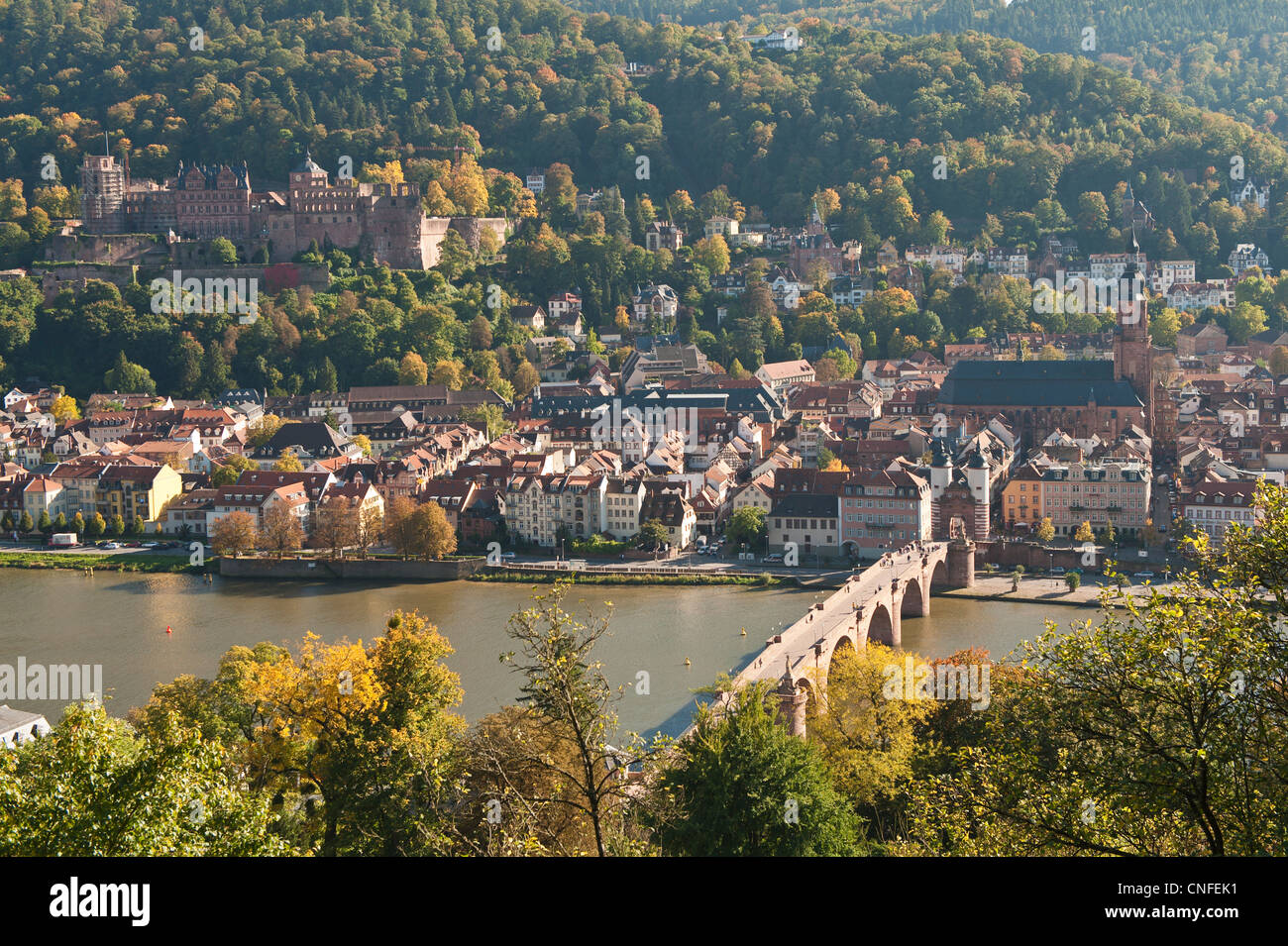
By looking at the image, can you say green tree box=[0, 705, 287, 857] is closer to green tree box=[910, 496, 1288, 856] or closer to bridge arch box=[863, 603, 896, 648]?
green tree box=[910, 496, 1288, 856]

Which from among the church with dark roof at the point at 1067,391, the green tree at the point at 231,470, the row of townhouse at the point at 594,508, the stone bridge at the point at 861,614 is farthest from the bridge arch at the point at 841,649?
the church with dark roof at the point at 1067,391

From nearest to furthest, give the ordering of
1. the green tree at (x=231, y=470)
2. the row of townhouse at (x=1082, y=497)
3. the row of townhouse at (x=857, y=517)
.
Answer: the row of townhouse at (x=857, y=517)
the row of townhouse at (x=1082, y=497)
the green tree at (x=231, y=470)

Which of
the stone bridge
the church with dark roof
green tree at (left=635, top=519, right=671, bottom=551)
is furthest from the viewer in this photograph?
the church with dark roof

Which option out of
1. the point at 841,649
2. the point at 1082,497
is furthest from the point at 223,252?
the point at 841,649

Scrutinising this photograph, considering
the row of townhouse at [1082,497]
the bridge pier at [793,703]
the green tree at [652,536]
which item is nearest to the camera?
the bridge pier at [793,703]

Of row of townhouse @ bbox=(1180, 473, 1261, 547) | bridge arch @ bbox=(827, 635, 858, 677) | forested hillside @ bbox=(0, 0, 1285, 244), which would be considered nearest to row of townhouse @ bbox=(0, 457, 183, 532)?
bridge arch @ bbox=(827, 635, 858, 677)

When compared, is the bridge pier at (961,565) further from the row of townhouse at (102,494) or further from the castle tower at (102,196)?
the castle tower at (102,196)

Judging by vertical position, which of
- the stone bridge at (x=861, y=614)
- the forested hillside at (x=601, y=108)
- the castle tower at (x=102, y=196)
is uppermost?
the forested hillside at (x=601, y=108)

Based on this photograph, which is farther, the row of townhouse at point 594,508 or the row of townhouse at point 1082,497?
the row of townhouse at point 594,508

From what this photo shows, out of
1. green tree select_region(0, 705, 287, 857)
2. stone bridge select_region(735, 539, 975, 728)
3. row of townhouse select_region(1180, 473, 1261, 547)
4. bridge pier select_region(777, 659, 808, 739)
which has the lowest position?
bridge pier select_region(777, 659, 808, 739)
